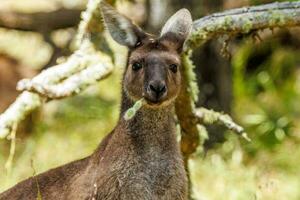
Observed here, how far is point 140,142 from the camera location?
5.82 m

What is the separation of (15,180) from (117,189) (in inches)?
107

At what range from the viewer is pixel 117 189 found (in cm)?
564

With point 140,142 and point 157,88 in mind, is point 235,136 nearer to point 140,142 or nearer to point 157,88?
point 140,142

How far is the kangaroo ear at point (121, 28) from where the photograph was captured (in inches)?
233

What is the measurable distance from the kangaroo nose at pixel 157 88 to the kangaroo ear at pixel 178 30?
20.0 inches

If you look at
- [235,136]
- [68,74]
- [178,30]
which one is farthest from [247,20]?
[235,136]

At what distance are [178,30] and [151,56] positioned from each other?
400 millimetres

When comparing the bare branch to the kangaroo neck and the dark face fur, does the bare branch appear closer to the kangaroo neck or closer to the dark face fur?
the dark face fur

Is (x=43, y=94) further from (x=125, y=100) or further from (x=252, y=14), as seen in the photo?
(x=252, y=14)

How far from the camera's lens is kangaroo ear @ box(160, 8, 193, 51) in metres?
6.02

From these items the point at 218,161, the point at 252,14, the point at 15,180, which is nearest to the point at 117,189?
the point at 252,14

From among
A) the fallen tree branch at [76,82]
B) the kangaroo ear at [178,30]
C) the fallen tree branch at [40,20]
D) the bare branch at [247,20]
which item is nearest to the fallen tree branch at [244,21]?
the bare branch at [247,20]

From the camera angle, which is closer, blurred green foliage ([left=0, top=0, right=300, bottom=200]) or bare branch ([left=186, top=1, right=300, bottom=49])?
bare branch ([left=186, top=1, right=300, bottom=49])

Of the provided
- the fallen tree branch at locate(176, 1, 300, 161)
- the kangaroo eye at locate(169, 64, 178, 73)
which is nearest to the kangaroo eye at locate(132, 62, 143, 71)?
the kangaroo eye at locate(169, 64, 178, 73)
